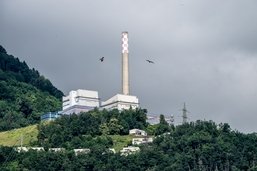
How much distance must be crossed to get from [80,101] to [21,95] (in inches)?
752

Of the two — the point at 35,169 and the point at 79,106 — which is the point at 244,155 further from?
the point at 79,106

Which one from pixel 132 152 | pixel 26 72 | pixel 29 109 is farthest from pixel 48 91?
pixel 132 152

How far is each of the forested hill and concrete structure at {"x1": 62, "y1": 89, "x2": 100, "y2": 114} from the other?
794cm

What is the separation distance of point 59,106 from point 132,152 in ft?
143

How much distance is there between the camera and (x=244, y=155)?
266 ft

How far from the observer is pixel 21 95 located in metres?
122

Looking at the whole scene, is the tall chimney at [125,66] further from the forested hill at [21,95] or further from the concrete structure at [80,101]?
the forested hill at [21,95]

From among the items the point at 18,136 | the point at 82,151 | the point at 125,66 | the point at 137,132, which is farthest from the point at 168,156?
the point at 18,136

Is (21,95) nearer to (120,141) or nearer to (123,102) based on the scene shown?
(123,102)

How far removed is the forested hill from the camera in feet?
371

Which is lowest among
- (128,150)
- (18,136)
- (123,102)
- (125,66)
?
(128,150)

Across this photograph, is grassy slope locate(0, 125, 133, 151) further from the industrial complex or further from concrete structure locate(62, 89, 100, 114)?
concrete structure locate(62, 89, 100, 114)

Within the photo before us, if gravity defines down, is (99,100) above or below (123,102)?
above

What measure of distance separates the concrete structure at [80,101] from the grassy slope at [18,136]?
29.0 feet
